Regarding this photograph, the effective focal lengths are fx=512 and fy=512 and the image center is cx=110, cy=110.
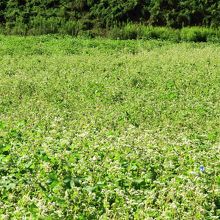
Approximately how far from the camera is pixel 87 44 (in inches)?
1003

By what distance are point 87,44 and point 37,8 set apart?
404 inches

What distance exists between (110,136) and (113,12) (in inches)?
1070

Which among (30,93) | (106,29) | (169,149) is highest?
(169,149)

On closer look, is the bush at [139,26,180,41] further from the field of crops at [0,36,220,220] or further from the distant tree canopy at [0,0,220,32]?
the field of crops at [0,36,220,220]

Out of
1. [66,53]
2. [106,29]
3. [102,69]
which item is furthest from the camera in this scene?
[106,29]

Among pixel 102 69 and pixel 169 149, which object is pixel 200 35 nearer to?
pixel 102 69

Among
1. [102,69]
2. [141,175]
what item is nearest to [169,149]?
[141,175]

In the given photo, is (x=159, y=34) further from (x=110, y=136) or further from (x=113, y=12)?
(x=110, y=136)

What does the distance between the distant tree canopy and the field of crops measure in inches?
473

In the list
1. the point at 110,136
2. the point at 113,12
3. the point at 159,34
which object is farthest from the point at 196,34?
the point at 110,136

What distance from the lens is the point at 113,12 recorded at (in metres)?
33.3

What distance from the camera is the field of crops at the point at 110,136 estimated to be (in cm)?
455

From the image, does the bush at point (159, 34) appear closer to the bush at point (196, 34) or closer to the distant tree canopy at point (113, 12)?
the bush at point (196, 34)

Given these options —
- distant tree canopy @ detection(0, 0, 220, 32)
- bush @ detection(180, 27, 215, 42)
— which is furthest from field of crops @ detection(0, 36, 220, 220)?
distant tree canopy @ detection(0, 0, 220, 32)
